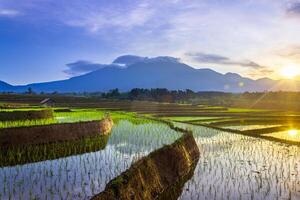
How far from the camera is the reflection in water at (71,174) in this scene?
1168 centimetres

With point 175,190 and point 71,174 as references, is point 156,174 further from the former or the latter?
point 71,174

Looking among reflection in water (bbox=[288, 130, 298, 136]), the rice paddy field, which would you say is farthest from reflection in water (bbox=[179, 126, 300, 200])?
reflection in water (bbox=[288, 130, 298, 136])

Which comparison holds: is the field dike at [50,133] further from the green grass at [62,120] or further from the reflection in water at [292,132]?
the reflection in water at [292,132]

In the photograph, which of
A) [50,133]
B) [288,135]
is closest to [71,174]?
[50,133]

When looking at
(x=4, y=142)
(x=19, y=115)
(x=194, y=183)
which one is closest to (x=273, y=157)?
(x=194, y=183)

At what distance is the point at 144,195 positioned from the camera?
1184 centimetres

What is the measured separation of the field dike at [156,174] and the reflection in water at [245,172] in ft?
1.98

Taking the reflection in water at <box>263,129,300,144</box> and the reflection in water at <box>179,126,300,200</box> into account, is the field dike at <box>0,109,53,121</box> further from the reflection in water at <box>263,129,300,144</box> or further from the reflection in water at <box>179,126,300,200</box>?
the reflection in water at <box>263,129,300,144</box>

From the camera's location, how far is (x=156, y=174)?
544 inches

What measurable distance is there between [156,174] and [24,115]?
55.9 ft

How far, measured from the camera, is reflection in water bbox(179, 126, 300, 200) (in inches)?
535

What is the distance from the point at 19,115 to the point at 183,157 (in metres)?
14.9

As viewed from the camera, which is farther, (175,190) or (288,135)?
(288,135)

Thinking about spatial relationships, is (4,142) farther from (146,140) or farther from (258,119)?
(258,119)
